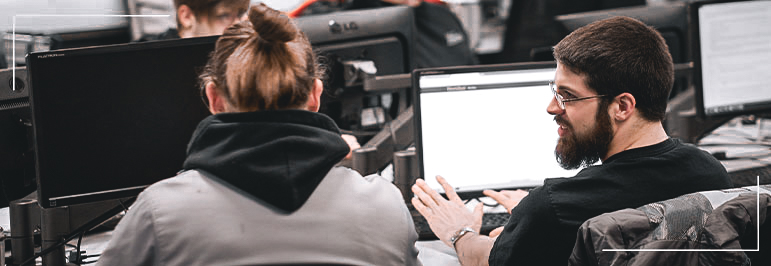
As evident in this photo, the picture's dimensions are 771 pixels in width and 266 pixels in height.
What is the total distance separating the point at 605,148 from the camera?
1.38 m

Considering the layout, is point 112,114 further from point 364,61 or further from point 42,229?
point 364,61

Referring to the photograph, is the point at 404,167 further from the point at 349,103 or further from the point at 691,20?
the point at 691,20

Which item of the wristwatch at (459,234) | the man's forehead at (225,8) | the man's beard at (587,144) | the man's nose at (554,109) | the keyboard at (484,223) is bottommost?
the keyboard at (484,223)

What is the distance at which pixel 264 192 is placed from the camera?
3.38 ft

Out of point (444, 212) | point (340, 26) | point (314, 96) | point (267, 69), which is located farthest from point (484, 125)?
point (267, 69)

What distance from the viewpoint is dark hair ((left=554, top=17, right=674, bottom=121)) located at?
1331 mm

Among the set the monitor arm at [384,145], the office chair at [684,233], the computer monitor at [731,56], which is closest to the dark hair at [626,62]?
the office chair at [684,233]

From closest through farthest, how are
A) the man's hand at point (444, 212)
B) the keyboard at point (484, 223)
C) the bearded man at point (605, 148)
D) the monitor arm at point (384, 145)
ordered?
the bearded man at point (605, 148), the man's hand at point (444, 212), the keyboard at point (484, 223), the monitor arm at point (384, 145)

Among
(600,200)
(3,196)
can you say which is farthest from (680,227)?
(3,196)

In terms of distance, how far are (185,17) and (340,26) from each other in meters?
0.57

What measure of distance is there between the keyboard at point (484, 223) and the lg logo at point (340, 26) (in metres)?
0.59

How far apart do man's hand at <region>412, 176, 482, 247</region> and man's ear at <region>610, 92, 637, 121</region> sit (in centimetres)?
44

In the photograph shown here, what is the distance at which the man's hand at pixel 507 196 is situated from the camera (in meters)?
1.75

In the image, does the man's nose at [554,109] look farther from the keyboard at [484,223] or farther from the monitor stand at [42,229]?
the monitor stand at [42,229]
